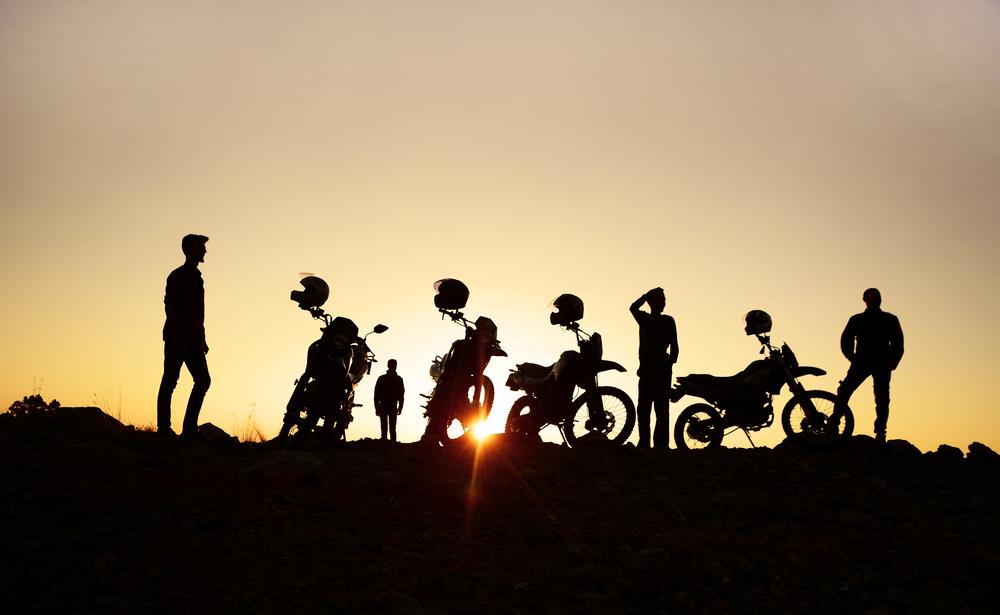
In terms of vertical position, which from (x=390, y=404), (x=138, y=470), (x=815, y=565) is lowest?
(x=815, y=565)

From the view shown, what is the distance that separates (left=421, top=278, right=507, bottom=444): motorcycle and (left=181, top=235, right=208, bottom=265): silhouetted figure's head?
3.26 m

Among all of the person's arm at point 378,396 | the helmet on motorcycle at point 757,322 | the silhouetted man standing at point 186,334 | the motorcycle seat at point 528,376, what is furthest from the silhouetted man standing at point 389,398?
the helmet on motorcycle at point 757,322

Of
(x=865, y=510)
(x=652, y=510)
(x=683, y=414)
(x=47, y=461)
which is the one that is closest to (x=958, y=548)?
(x=865, y=510)

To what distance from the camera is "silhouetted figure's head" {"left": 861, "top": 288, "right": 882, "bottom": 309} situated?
1355cm

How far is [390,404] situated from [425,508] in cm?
743

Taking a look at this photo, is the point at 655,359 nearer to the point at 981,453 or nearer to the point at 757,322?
the point at 757,322

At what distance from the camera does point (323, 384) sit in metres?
12.1

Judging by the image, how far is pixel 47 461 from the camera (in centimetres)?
1014

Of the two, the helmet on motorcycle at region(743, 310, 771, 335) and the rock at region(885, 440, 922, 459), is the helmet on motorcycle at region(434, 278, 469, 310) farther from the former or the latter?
the rock at region(885, 440, 922, 459)

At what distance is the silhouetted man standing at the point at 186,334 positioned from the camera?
11.6 metres

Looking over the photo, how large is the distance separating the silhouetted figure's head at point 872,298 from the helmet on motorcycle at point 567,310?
432cm

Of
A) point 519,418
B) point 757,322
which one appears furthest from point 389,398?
point 757,322

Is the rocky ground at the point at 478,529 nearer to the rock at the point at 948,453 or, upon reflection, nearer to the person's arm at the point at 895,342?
the rock at the point at 948,453

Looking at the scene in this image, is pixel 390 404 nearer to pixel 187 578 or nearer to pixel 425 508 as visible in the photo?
pixel 425 508
